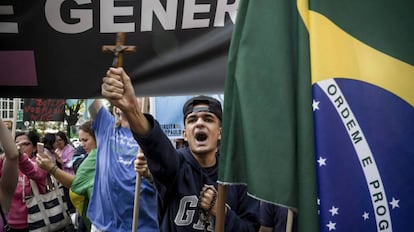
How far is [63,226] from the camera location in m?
5.57

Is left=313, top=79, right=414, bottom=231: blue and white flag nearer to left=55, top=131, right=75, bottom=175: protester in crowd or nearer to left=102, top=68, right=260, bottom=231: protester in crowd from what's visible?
left=102, top=68, right=260, bottom=231: protester in crowd

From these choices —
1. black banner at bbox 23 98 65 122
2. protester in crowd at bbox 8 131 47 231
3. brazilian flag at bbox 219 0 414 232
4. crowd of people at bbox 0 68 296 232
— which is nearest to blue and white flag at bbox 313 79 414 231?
brazilian flag at bbox 219 0 414 232

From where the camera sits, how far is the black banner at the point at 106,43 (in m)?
2.84

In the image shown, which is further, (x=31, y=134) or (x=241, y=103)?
(x=31, y=134)

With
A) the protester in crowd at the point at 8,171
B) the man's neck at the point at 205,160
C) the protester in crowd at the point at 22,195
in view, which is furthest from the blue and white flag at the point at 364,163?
the protester in crowd at the point at 22,195

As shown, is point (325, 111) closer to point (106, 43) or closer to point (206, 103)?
point (206, 103)

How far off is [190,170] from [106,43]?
0.84m

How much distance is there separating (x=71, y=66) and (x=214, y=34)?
31.6 inches

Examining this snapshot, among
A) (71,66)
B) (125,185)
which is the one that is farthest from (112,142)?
(71,66)

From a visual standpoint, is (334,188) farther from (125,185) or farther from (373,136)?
(125,185)

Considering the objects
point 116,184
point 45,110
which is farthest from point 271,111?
point 45,110

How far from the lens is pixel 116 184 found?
13.1 ft

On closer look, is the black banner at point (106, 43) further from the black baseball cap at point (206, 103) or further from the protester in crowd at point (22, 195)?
the protester in crowd at point (22, 195)

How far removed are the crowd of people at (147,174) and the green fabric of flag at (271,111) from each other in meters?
0.38
